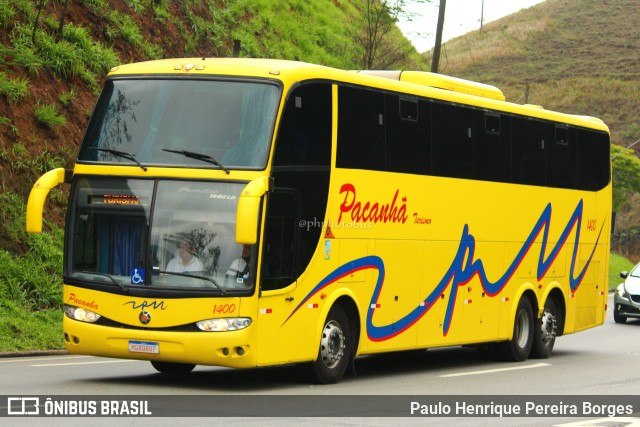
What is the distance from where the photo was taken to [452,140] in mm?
19094

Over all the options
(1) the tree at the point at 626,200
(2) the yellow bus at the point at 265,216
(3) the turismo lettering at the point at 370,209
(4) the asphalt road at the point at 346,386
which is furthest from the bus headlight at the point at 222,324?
(1) the tree at the point at 626,200

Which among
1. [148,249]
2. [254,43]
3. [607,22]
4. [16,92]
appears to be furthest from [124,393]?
[607,22]

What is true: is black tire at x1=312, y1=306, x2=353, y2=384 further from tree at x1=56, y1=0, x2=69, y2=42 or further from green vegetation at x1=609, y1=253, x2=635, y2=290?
green vegetation at x1=609, y1=253, x2=635, y2=290

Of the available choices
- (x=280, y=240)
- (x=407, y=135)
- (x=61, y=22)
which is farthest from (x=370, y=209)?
(x=61, y=22)

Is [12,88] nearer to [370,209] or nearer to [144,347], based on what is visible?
[370,209]

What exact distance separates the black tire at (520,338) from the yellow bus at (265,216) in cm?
202

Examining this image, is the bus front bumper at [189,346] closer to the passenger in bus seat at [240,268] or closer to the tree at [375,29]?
the passenger in bus seat at [240,268]

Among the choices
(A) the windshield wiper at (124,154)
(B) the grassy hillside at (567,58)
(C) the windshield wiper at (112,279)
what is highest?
(B) the grassy hillside at (567,58)

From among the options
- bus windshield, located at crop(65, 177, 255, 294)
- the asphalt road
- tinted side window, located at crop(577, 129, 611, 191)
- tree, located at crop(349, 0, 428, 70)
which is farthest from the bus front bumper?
tree, located at crop(349, 0, 428, 70)

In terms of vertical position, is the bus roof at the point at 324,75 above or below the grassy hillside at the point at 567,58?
below

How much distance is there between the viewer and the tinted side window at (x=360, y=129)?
16.3 meters

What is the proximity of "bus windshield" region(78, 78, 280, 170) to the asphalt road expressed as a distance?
263 centimetres

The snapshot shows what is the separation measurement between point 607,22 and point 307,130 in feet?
373

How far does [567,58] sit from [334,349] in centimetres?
10153
